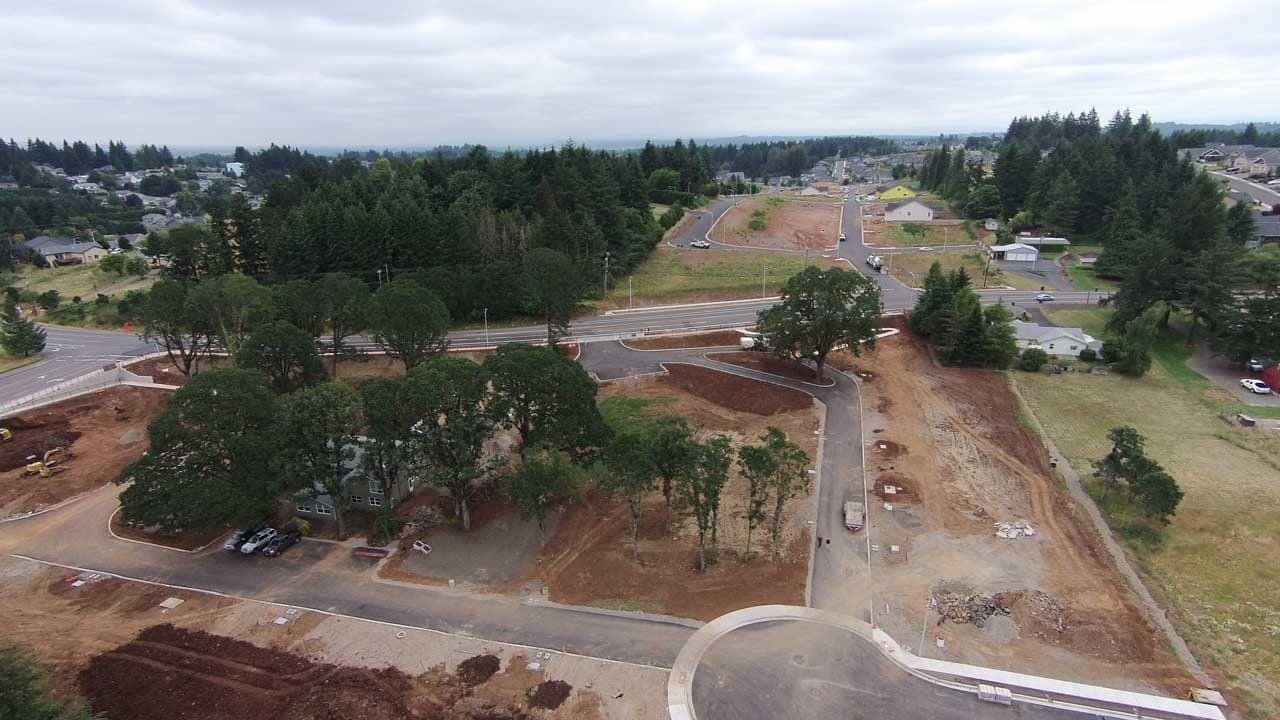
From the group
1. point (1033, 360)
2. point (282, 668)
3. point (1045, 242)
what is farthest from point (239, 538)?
point (1045, 242)

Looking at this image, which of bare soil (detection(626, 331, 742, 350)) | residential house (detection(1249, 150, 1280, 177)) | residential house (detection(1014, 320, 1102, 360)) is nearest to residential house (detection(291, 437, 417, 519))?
bare soil (detection(626, 331, 742, 350))

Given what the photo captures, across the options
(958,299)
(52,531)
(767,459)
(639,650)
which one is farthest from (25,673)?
(958,299)

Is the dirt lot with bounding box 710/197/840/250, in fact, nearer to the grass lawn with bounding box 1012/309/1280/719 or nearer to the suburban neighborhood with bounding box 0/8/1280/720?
the suburban neighborhood with bounding box 0/8/1280/720

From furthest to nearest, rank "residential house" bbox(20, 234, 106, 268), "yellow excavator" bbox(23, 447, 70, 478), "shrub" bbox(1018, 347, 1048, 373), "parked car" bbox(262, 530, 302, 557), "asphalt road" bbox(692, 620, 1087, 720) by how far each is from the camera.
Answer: "residential house" bbox(20, 234, 106, 268)
"shrub" bbox(1018, 347, 1048, 373)
"yellow excavator" bbox(23, 447, 70, 478)
"parked car" bbox(262, 530, 302, 557)
"asphalt road" bbox(692, 620, 1087, 720)

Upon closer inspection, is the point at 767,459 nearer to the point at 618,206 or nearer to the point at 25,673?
the point at 25,673

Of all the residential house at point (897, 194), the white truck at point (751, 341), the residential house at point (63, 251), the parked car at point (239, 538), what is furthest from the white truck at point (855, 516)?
the residential house at point (897, 194)

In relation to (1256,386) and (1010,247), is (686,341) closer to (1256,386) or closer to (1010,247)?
(1256,386)

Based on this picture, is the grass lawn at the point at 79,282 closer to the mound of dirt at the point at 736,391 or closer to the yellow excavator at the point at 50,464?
the yellow excavator at the point at 50,464
